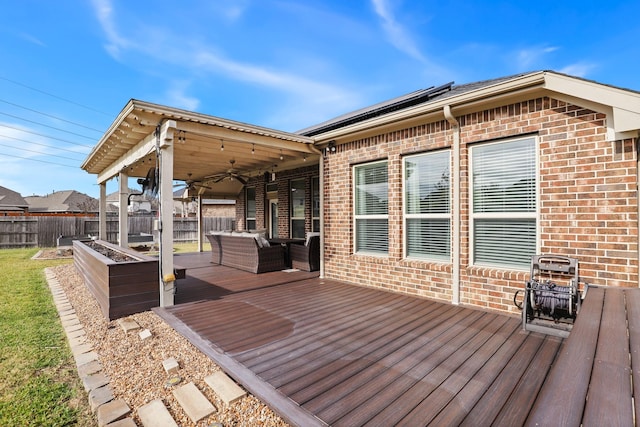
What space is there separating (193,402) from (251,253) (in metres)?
5.13

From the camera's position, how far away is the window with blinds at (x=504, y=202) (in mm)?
3945

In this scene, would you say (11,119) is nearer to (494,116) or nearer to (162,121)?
(162,121)

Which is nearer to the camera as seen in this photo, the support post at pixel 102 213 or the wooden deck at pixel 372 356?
the wooden deck at pixel 372 356

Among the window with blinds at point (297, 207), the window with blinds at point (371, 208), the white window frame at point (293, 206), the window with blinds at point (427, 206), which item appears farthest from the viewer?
the window with blinds at point (297, 207)

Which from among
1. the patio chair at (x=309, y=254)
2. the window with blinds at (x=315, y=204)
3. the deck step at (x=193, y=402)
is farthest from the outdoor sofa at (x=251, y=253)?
the deck step at (x=193, y=402)

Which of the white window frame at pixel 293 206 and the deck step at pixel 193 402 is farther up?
the white window frame at pixel 293 206

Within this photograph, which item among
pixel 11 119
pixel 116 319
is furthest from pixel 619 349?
pixel 11 119

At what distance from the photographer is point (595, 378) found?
55.1 inches

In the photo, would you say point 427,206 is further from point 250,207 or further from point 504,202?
point 250,207

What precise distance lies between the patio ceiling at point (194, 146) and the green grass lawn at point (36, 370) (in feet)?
9.65

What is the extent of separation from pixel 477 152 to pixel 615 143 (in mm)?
1432

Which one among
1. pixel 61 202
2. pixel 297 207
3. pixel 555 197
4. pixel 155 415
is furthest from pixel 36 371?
pixel 61 202

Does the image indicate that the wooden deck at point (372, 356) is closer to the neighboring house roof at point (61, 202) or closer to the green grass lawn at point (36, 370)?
the green grass lawn at point (36, 370)

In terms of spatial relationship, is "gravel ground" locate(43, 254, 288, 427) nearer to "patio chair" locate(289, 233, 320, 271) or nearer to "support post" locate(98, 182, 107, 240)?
"patio chair" locate(289, 233, 320, 271)
